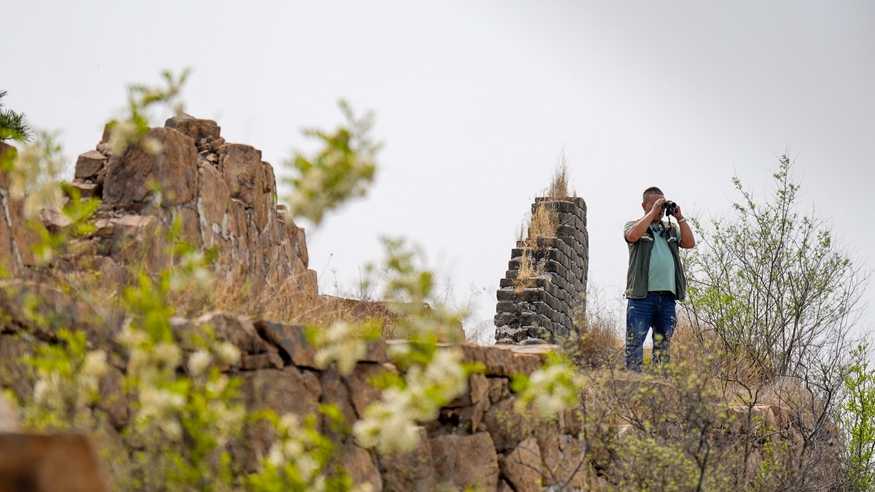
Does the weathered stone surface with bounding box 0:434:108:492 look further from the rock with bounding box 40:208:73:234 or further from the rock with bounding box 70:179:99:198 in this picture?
the rock with bounding box 70:179:99:198

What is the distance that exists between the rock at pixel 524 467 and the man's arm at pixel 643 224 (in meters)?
2.77

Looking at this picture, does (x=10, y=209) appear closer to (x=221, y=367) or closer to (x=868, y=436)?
(x=221, y=367)

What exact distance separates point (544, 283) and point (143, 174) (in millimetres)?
6082

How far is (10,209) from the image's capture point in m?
4.58

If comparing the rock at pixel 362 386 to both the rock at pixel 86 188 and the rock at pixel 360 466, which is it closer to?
the rock at pixel 360 466

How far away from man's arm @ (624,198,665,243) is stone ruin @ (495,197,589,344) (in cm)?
224

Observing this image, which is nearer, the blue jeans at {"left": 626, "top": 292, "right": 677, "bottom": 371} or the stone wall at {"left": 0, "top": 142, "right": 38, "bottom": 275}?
the stone wall at {"left": 0, "top": 142, "right": 38, "bottom": 275}

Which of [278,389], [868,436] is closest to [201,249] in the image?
[278,389]

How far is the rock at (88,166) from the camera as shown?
5777 mm

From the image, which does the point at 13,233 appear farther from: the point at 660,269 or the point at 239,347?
the point at 660,269

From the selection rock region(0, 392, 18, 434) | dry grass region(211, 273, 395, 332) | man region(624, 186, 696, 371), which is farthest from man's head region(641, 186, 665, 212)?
rock region(0, 392, 18, 434)

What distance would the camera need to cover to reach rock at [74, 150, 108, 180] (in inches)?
227

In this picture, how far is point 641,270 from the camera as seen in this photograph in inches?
323

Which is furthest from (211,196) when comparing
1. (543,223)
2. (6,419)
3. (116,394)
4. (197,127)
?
(543,223)
